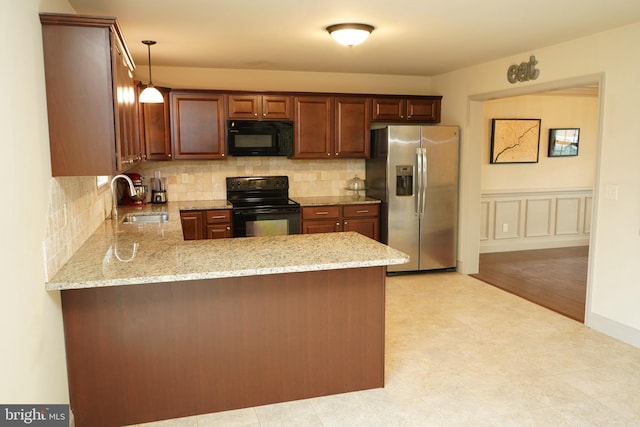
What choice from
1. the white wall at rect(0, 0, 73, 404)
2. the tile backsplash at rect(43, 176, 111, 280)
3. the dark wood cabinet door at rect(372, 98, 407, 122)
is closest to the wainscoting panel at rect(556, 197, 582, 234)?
the dark wood cabinet door at rect(372, 98, 407, 122)

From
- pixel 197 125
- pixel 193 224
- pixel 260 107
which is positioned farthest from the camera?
pixel 260 107

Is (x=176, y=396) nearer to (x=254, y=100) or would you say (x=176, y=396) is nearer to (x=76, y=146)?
(x=76, y=146)

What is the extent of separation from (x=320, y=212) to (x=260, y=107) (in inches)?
53.0

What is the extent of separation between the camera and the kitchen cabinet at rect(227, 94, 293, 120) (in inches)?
212

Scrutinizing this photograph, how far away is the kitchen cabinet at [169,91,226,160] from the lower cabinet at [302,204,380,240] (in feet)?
4.08

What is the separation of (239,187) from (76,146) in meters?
3.40


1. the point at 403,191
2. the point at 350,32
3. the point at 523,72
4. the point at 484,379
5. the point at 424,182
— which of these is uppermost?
the point at 350,32

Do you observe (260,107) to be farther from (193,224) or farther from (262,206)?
(193,224)

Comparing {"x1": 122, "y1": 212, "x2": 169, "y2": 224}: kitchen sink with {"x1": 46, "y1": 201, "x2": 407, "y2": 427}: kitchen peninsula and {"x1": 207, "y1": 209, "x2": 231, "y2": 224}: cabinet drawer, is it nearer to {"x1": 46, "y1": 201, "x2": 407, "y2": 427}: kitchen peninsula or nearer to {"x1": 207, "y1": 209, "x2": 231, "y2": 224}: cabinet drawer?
{"x1": 207, "y1": 209, "x2": 231, "y2": 224}: cabinet drawer

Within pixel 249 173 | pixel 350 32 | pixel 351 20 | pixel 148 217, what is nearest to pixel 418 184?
pixel 249 173

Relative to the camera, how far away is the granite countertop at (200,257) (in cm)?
235

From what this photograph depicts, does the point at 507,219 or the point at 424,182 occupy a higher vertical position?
the point at 424,182

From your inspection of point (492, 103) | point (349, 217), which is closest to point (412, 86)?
point (492, 103)

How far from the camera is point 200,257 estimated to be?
267cm
